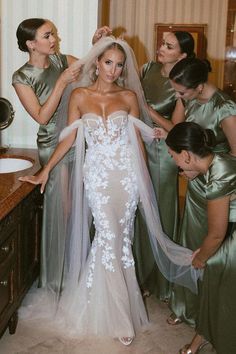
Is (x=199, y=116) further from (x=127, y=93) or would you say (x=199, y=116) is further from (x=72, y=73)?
(x=72, y=73)

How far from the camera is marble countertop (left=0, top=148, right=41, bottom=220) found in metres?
2.51

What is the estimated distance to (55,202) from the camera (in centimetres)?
312

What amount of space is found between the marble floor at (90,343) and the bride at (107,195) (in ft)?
0.25

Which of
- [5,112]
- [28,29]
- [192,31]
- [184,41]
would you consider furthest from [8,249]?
[192,31]

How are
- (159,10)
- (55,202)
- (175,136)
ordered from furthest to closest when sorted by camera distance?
(159,10) < (55,202) < (175,136)

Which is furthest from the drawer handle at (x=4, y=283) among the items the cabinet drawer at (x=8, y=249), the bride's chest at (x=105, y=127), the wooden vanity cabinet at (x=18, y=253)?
the bride's chest at (x=105, y=127)

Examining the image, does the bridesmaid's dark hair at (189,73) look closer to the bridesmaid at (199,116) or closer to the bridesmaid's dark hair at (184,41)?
the bridesmaid at (199,116)

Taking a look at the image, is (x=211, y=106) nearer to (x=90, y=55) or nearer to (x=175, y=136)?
(x=175, y=136)

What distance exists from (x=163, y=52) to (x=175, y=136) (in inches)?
37.5

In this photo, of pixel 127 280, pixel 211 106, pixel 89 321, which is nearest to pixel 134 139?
pixel 211 106

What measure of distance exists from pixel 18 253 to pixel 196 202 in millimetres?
1115

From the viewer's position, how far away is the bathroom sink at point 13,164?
3416 millimetres

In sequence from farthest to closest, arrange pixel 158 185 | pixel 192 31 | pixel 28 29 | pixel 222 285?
pixel 192 31 → pixel 158 185 → pixel 28 29 → pixel 222 285

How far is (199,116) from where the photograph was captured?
2877 millimetres
